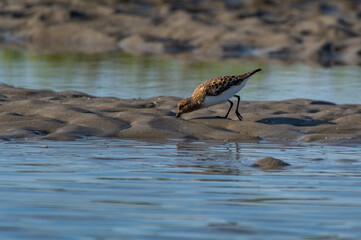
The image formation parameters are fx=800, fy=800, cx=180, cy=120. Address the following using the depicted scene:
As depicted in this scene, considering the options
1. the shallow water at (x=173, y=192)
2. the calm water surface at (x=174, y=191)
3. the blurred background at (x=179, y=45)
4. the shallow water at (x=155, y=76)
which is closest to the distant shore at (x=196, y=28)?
the blurred background at (x=179, y=45)

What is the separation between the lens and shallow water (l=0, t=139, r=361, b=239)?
17.7ft

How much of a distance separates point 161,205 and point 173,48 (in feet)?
74.8

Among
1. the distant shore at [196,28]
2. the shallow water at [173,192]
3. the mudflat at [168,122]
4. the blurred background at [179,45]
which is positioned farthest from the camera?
the distant shore at [196,28]

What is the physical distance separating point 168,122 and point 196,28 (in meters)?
19.0

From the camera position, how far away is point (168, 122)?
11.1m

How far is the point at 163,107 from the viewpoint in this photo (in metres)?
13.1

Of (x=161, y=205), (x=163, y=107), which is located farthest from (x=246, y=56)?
(x=161, y=205)

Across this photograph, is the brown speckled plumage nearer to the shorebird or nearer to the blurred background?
the shorebird

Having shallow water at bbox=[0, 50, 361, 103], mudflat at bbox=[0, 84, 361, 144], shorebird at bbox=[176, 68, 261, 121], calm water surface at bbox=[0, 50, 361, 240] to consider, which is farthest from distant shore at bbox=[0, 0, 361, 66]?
calm water surface at bbox=[0, 50, 361, 240]

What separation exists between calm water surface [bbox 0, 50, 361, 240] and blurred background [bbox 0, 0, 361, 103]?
655 cm

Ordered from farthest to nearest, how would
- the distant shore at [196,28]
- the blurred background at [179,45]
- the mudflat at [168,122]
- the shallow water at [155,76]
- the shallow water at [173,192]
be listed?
the distant shore at [196,28] → the blurred background at [179,45] → the shallow water at [155,76] → the mudflat at [168,122] → the shallow water at [173,192]

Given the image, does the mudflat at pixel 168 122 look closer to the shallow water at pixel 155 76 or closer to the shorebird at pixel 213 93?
the shorebird at pixel 213 93

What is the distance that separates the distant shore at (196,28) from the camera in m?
27.1

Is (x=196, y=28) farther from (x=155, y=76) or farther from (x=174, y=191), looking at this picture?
(x=174, y=191)
